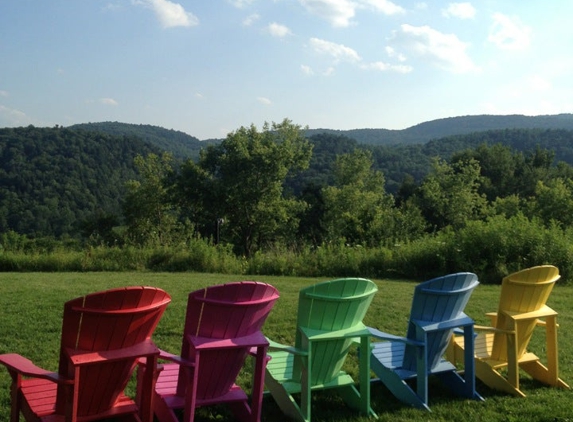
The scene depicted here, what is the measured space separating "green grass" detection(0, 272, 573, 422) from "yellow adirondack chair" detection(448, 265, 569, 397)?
14 centimetres

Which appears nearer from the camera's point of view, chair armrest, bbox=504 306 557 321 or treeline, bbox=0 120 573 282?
chair armrest, bbox=504 306 557 321

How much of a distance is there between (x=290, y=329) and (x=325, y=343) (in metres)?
2.94

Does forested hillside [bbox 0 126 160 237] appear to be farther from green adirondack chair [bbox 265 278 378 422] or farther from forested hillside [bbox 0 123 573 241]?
green adirondack chair [bbox 265 278 378 422]

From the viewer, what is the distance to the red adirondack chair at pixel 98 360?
3264 millimetres

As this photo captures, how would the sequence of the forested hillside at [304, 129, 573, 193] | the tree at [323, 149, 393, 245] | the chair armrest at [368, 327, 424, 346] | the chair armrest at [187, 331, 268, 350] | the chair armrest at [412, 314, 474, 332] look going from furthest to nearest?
the forested hillside at [304, 129, 573, 193] < the tree at [323, 149, 393, 245] < the chair armrest at [412, 314, 474, 332] < the chair armrest at [368, 327, 424, 346] < the chair armrest at [187, 331, 268, 350]

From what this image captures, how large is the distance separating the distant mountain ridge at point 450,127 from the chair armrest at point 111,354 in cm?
16084

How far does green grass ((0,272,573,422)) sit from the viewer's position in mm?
4508

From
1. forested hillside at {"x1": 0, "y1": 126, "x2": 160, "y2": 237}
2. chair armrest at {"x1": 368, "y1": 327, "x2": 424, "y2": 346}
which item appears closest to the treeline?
forested hillside at {"x1": 0, "y1": 126, "x2": 160, "y2": 237}

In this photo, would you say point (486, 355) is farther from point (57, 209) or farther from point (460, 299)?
point (57, 209)

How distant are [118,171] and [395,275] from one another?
79.6m

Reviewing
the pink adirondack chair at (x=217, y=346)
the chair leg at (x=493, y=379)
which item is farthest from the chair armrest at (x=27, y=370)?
the chair leg at (x=493, y=379)

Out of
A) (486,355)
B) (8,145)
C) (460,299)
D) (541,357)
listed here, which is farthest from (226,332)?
(8,145)

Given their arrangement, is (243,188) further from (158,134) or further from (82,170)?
(158,134)

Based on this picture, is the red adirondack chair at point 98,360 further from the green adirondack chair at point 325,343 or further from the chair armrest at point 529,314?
the chair armrest at point 529,314
